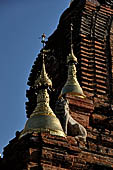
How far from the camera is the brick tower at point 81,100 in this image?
12766 mm

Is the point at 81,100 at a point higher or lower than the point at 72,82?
lower

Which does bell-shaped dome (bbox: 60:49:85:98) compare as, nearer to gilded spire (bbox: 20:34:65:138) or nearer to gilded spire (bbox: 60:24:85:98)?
gilded spire (bbox: 60:24:85:98)

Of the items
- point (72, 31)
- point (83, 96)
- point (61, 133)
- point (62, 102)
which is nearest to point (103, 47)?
point (72, 31)

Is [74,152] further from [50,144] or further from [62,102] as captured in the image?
[62,102]

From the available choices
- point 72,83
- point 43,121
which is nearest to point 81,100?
point 72,83

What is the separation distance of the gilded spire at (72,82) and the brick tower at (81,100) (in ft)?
0.93

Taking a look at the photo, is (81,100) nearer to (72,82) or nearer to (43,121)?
(72,82)

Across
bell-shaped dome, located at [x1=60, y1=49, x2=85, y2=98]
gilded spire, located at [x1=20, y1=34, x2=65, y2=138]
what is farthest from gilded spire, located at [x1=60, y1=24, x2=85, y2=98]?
gilded spire, located at [x1=20, y1=34, x2=65, y2=138]

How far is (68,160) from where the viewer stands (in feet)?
42.0

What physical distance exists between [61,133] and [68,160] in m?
0.84

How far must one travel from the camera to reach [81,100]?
1591 centimetres

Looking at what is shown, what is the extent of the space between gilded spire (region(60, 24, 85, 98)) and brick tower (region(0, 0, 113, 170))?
284 millimetres

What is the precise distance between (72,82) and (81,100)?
3.62 ft

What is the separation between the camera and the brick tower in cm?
1277
